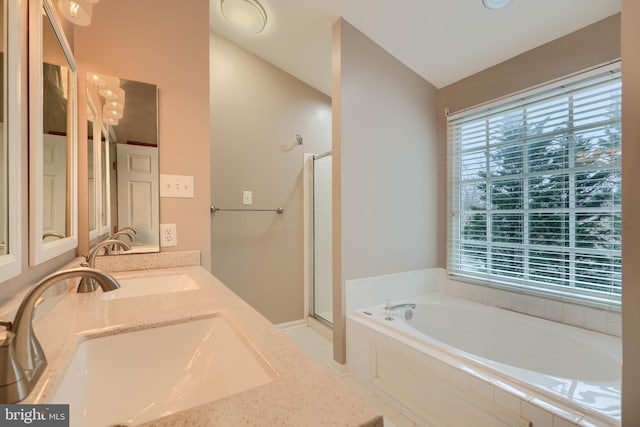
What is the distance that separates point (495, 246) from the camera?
2184mm

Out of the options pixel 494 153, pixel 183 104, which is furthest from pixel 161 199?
pixel 494 153

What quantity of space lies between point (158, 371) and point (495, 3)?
7.86 feet

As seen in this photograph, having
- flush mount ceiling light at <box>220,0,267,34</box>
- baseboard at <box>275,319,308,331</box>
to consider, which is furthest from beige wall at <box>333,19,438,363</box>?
baseboard at <box>275,319,308,331</box>

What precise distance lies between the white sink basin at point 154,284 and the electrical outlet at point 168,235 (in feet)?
0.82

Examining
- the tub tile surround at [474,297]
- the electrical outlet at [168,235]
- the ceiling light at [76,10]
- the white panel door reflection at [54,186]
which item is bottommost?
the tub tile surround at [474,297]

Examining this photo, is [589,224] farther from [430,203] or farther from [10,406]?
[10,406]

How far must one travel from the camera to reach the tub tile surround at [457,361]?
3.51 ft

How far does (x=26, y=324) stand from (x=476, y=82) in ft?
9.19

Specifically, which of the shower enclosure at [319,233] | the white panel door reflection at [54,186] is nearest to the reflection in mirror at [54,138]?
the white panel door reflection at [54,186]

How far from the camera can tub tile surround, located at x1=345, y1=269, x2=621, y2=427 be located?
42.1 inches

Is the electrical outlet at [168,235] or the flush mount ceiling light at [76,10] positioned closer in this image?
the flush mount ceiling light at [76,10]

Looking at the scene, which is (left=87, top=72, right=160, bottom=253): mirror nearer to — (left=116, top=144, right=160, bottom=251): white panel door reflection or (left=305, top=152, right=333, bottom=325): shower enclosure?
(left=116, top=144, right=160, bottom=251): white panel door reflection

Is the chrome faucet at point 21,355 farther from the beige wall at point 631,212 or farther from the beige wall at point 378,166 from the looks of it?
the beige wall at point 378,166

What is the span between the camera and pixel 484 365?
50.0 inches
